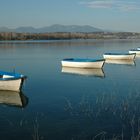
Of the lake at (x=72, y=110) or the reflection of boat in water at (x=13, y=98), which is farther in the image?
the reflection of boat in water at (x=13, y=98)

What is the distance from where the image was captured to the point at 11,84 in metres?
21.6

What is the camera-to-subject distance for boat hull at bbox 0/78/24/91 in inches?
841

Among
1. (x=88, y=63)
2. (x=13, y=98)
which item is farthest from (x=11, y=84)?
(x=88, y=63)

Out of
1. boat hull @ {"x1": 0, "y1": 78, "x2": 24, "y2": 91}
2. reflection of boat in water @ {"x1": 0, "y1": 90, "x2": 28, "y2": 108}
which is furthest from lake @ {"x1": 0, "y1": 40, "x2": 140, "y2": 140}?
boat hull @ {"x1": 0, "y1": 78, "x2": 24, "y2": 91}

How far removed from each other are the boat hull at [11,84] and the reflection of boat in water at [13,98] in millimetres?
246

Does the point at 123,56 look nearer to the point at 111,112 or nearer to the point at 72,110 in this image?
the point at 72,110

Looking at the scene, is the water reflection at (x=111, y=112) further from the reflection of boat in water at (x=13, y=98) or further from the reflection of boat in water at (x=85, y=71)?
the reflection of boat in water at (x=85, y=71)

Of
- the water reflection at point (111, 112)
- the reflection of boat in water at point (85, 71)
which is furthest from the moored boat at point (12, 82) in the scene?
the reflection of boat in water at point (85, 71)

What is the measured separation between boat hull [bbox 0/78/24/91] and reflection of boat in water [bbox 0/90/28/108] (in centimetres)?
25

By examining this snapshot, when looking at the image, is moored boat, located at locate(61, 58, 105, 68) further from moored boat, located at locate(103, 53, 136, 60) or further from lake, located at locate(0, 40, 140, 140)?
moored boat, located at locate(103, 53, 136, 60)

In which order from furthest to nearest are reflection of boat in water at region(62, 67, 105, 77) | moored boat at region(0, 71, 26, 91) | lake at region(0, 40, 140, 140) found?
reflection of boat in water at region(62, 67, 105, 77), moored boat at region(0, 71, 26, 91), lake at region(0, 40, 140, 140)

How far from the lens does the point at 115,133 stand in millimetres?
13562

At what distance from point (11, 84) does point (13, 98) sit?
1.41m

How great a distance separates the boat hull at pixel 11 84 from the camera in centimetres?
2136
